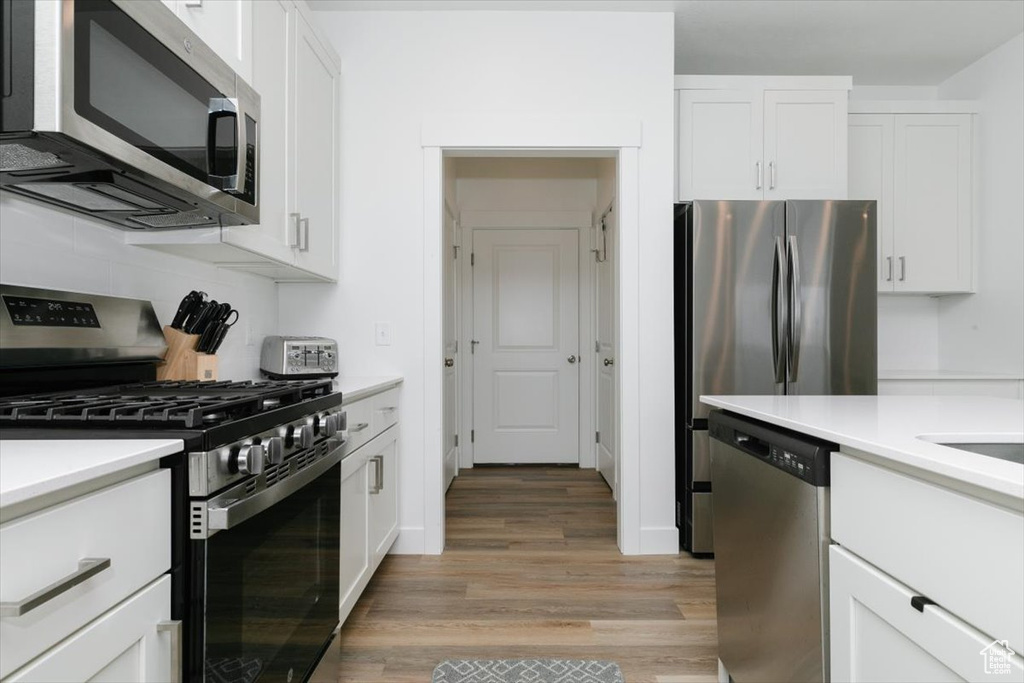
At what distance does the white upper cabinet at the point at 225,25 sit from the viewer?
155 cm

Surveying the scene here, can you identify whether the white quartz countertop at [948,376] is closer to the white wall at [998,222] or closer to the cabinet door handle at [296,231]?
the white wall at [998,222]

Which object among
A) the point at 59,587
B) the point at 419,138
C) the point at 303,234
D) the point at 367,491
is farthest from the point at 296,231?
the point at 59,587

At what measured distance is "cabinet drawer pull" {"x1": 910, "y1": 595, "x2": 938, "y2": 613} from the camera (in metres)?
0.89

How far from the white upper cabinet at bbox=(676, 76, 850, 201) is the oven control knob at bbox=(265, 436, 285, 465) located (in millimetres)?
2584

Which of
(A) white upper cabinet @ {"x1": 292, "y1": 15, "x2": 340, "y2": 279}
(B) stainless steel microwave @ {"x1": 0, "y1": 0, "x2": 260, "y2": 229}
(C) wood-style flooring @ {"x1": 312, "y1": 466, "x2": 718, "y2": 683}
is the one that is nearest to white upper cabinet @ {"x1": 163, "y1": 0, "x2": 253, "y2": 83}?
(B) stainless steel microwave @ {"x1": 0, "y1": 0, "x2": 260, "y2": 229}

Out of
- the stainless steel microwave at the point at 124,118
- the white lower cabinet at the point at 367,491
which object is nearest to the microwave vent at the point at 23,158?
the stainless steel microwave at the point at 124,118

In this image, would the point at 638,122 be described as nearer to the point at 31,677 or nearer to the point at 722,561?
the point at 722,561

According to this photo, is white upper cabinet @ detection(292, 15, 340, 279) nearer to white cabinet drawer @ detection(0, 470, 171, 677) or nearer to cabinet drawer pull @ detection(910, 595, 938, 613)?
white cabinet drawer @ detection(0, 470, 171, 677)

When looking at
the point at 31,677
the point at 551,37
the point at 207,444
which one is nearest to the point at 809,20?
the point at 551,37

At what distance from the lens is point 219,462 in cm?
102

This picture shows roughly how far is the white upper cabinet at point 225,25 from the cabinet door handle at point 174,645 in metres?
1.43

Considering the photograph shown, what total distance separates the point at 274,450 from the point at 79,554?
477 mm

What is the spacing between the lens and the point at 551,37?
2930 millimetres

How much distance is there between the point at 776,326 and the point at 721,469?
135 centimetres
